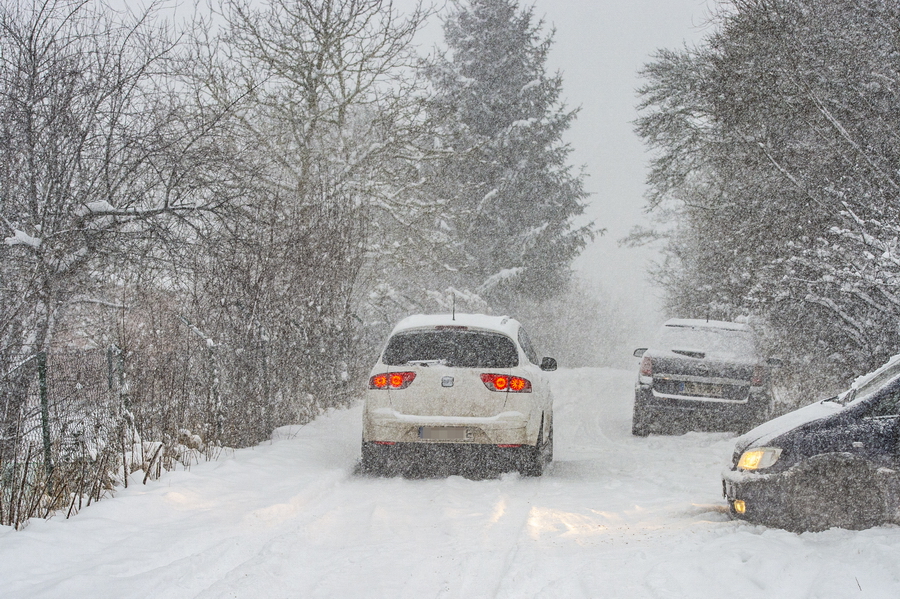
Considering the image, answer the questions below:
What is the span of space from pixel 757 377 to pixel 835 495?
5.84m

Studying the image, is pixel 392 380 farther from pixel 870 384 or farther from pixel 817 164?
pixel 817 164

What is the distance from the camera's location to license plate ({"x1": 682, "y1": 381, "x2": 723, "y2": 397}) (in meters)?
10.5

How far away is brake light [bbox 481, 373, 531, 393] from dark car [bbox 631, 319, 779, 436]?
155 inches

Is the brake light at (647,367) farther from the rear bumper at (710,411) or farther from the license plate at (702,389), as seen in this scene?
the license plate at (702,389)

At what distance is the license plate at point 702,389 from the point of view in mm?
10453

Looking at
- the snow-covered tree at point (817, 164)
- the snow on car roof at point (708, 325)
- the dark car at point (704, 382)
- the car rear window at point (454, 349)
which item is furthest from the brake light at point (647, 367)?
the car rear window at point (454, 349)

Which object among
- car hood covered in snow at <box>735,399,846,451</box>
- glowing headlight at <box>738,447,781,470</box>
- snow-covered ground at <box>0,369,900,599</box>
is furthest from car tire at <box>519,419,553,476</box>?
glowing headlight at <box>738,447,781,470</box>

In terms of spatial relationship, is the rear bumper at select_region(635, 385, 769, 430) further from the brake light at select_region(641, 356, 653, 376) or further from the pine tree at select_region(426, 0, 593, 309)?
the pine tree at select_region(426, 0, 593, 309)

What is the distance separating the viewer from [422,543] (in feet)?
16.6

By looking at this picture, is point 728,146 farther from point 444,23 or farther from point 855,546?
point 444,23

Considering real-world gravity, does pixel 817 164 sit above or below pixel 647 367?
above

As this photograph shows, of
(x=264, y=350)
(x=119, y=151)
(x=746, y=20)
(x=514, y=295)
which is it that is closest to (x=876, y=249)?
(x=746, y=20)

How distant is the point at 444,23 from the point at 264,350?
22893mm

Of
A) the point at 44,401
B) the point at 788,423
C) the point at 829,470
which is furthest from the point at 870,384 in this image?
the point at 44,401
